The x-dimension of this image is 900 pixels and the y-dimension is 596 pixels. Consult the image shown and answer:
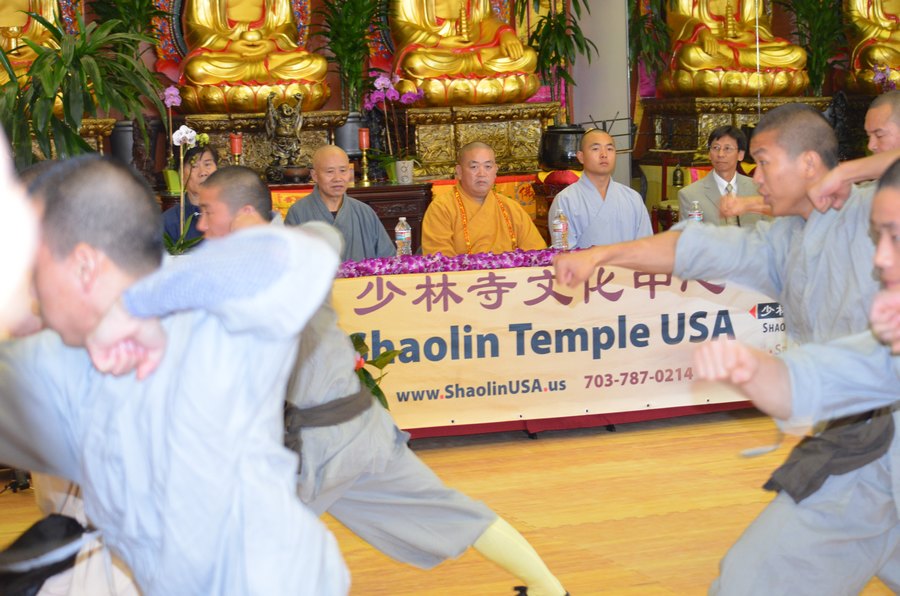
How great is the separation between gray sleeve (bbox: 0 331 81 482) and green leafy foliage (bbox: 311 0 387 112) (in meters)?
6.52

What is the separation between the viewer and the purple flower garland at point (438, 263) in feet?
14.3

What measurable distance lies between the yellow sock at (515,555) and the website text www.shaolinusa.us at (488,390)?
5.33ft

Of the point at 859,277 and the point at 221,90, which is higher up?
the point at 221,90

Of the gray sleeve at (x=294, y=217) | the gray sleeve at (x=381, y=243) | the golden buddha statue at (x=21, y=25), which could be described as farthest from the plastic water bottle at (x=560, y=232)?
the golden buddha statue at (x=21, y=25)

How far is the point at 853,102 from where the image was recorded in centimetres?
884

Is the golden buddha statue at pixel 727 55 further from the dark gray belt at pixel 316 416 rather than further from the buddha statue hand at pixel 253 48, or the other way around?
the dark gray belt at pixel 316 416

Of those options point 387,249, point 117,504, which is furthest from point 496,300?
point 117,504

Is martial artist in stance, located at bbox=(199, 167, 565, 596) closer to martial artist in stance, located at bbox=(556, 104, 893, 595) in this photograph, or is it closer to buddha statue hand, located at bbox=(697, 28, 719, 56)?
martial artist in stance, located at bbox=(556, 104, 893, 595)

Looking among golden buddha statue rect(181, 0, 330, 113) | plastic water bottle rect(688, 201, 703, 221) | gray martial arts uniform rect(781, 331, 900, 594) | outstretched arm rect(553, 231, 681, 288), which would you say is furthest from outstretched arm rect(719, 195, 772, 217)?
golden buddha statue rect(181, 0, 330, 113)

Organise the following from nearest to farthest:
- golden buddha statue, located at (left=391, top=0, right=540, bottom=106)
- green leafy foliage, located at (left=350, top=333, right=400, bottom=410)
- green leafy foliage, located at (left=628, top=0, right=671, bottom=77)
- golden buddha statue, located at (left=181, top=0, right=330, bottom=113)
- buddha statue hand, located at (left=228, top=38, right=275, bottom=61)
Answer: green leafy foliage, located at (left=350, top=333, right=400, bottom=410) < golden buddha statue, located at (left=181, top=0, right=330, bottom=113) < buddha statue hand, located at (left=228, top=38, right=275, bottom=61) < golden buddha statue, located at (left=391, top=0, right=540, bottom=106) < green leafy foliage, located at (left=628, top=0, right=671, bottom=77)

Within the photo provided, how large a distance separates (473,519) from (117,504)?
1.31 m

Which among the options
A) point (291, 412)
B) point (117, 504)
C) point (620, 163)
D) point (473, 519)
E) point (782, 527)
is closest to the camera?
point (117, 504)

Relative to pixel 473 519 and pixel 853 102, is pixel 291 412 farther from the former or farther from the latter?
pixel 853 102

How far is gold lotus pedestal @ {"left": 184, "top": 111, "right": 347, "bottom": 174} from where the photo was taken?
7.43 m
